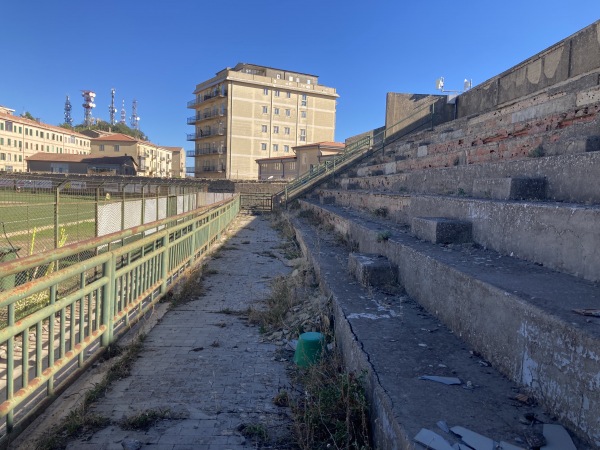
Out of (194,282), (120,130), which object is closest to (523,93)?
(194,282)

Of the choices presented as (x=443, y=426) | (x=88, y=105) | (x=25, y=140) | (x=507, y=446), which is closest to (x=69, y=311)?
(x=443, y=426)

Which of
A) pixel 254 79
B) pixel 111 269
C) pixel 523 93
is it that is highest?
pixel 254 79

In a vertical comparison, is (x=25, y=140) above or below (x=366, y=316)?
above

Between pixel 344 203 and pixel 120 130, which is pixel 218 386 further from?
pixel 120 130

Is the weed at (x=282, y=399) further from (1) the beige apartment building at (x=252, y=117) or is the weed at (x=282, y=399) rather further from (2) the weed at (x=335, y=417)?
(1) the beige apartment building at (x=252, y=117)

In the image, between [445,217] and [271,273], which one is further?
[271,273]

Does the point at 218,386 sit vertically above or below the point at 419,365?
below

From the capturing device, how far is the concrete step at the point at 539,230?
2873mm

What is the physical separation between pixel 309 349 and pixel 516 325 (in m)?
2.03

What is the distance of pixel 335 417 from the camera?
281 cm

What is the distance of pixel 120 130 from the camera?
118000mm

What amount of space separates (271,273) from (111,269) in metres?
5.02

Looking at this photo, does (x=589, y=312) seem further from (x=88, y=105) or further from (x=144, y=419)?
(x=88, y=105)

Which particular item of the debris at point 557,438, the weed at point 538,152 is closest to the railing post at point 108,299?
the debris at point 557,438
